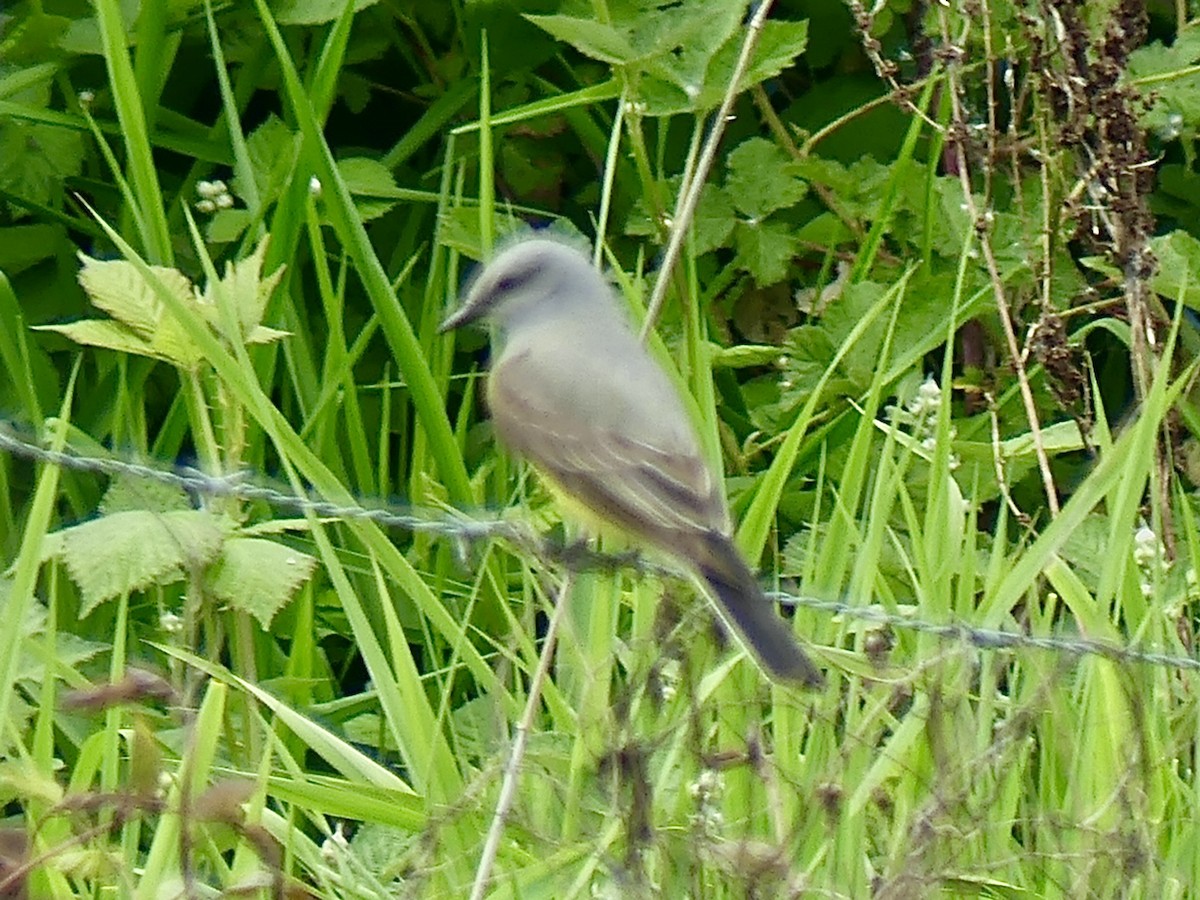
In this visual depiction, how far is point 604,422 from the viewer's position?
273cm

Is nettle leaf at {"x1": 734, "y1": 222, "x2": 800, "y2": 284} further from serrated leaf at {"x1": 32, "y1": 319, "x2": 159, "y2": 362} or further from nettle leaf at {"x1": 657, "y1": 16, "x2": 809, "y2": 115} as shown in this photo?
serrated leaf at {"x1": 32, "y1": 319, "x2": 159, "y2": 362}

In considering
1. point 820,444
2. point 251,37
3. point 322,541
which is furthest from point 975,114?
point 322,541

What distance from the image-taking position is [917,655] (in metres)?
2.58

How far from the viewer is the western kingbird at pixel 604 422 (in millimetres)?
2377

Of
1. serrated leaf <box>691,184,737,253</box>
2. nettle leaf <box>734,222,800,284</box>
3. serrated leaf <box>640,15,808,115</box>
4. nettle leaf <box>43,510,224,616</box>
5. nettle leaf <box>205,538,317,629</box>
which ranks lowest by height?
nettle leaf <box>205,538,317,629</box>

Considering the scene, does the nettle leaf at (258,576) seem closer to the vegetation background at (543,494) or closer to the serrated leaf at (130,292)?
the vegetation background at (543,494)

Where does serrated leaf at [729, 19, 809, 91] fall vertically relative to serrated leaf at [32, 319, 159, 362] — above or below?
above

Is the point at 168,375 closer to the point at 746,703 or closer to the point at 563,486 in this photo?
the point at 563,486

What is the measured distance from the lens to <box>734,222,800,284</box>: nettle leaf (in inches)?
156

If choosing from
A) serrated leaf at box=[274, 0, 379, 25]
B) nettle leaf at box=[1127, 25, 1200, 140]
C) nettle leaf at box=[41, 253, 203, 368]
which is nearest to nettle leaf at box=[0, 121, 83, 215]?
serrated leaf at box=[274, 0, 379, 25]

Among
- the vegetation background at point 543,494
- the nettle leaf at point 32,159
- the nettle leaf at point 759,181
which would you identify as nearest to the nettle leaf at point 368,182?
the vegetation background at point 543,494

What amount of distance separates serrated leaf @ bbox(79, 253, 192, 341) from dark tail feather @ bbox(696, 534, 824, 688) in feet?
3.17

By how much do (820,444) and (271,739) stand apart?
1350 mm

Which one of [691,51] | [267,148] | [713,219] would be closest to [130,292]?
[267,148]
